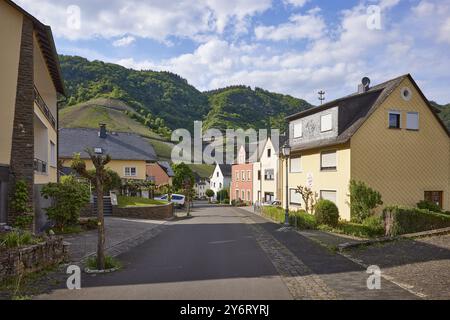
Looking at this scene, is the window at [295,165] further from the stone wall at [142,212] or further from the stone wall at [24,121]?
the stone wall at [24,121]

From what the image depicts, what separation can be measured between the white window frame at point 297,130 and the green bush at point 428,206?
31.3 ft

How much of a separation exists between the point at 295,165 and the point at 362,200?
9.38 metres

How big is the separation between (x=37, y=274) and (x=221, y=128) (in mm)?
112572

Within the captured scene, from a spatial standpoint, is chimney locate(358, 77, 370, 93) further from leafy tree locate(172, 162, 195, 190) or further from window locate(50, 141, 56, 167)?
leafy tree locate(172, 162, 195, 190)

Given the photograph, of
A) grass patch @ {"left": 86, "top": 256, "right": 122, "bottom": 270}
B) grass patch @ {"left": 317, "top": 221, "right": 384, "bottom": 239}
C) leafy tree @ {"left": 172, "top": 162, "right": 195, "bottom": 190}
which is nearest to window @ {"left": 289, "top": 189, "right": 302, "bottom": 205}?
grass patch @ {"left": 317, "top": 221, "right": 384, "bottom": 239}

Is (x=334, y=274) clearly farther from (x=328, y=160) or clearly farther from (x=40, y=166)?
(x=328, y=160)

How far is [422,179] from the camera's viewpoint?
81.1 feet

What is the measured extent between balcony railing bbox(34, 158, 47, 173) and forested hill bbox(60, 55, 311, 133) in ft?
352

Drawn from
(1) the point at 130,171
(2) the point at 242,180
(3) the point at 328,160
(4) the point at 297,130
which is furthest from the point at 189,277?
(2) the point at 242,180

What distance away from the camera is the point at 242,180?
192 feet

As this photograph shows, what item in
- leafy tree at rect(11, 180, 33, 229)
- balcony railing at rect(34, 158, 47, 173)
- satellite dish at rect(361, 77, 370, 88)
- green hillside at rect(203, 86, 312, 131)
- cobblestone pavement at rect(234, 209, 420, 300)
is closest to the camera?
cobblestone pavement at rect(234, 209, 420, 300)

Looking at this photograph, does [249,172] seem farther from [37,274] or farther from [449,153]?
[37,274]

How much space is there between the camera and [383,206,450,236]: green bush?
1869cm

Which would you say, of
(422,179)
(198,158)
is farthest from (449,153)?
(198,158)
